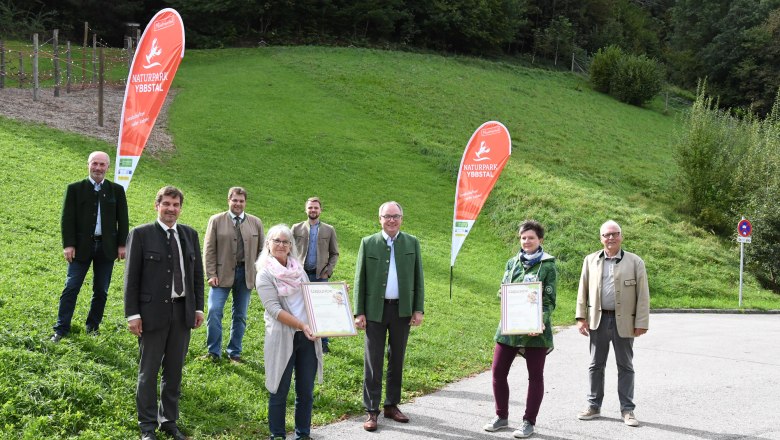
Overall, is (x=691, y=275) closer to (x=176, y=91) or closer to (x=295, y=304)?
(x=295, y=304)

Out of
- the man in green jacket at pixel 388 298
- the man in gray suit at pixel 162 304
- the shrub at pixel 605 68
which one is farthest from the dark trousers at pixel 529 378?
the shrub at pixel 605 68

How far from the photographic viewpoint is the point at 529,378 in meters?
7.39

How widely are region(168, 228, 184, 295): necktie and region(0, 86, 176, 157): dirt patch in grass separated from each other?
20.8 metres

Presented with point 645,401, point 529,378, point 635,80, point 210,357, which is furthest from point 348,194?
point 635,80

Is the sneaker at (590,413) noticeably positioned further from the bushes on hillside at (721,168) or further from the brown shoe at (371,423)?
the bushes on hillside at (721,168)

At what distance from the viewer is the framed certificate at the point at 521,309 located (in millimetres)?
7332

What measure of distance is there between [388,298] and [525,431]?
6.21 feet

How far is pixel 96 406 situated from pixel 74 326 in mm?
2084

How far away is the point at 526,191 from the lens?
94.7 feet

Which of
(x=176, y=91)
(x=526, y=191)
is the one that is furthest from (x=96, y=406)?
(x=176, y=91)

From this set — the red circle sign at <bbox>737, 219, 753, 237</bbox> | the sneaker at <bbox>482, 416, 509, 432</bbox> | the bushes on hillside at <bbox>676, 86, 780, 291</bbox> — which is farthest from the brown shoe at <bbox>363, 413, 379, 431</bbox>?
the bushes on hillside at <bbox>676, 86, 780, 291</bbox>

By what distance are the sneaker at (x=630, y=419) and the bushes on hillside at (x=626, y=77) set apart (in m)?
51.2

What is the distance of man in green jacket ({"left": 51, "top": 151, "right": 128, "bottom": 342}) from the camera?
27.7ft

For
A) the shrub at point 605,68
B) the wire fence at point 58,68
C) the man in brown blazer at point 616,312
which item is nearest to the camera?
the man in brown blazer at point 616,312
